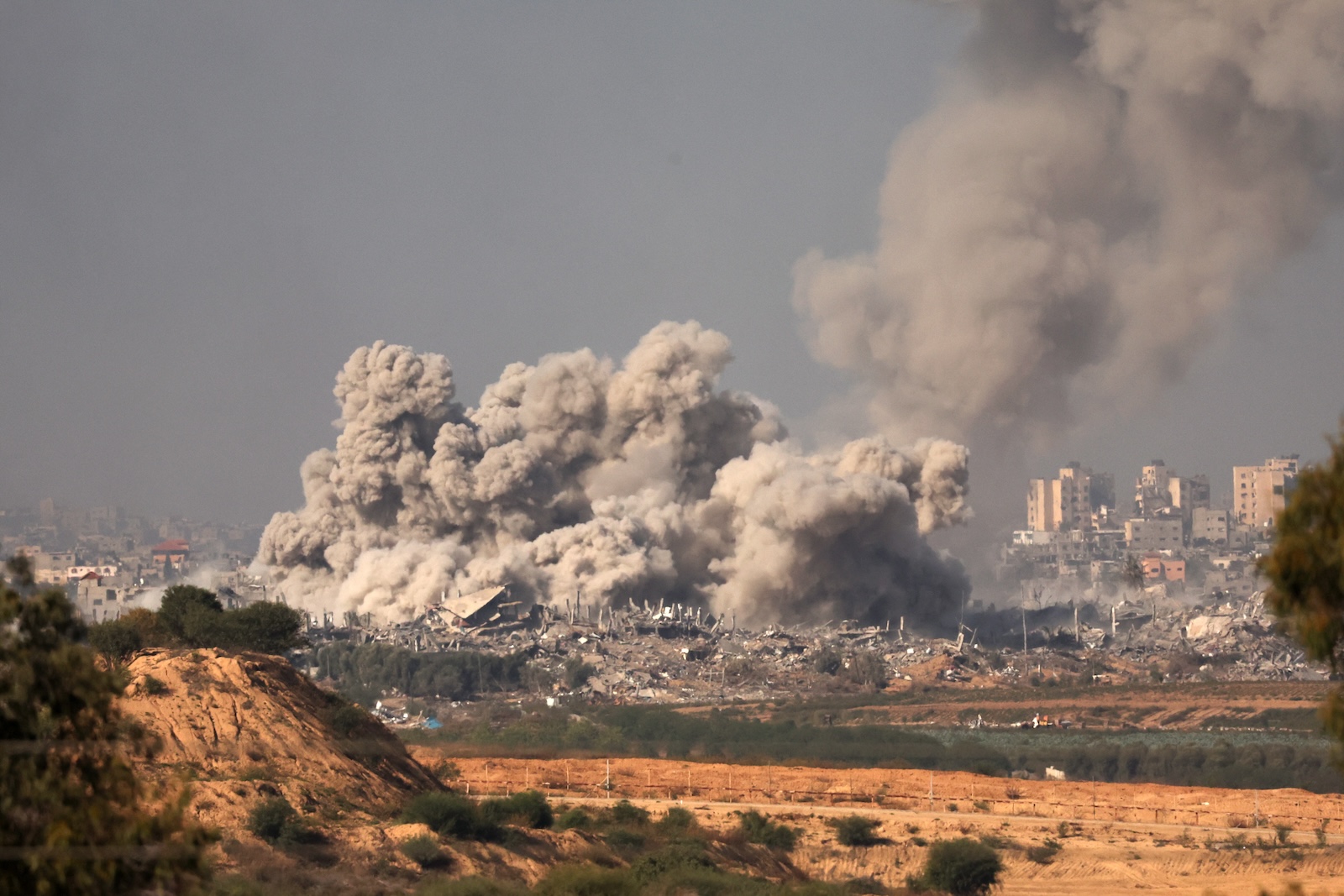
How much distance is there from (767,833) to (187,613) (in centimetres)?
1777

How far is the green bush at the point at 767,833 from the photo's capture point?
34.5 m

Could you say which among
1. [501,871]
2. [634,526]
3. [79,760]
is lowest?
[501,871]

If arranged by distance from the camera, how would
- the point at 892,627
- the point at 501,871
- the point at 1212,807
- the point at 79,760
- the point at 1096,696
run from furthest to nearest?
the point at 892,627 → the point at 1096,696 → the point at 1212,807 → the point at 501,871 → the point at 79,760

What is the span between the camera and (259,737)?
32.4m

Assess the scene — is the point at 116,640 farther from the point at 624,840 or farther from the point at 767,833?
the point at 767,833

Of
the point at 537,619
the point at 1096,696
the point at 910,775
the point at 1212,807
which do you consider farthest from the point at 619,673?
the point at 1212,807

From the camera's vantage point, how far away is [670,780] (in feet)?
145

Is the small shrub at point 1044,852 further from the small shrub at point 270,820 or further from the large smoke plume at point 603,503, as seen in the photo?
the large smoke plume at point 603,503

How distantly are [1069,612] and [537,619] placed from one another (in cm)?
4629

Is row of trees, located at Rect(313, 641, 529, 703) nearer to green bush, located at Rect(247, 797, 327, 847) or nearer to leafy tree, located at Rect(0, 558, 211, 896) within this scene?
green bush, located at Rect(247, 797, 327, 847)

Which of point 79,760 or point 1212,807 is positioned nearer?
point 79,760

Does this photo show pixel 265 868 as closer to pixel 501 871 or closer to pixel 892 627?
pixel 501 871

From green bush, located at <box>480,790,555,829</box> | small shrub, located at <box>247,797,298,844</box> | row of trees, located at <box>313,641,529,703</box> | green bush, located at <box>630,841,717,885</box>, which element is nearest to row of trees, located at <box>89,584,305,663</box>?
green bush, located at <box>480,790,555,829</box>

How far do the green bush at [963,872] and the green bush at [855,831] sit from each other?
255cm
